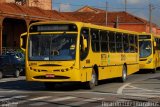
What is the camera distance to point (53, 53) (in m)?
19.9

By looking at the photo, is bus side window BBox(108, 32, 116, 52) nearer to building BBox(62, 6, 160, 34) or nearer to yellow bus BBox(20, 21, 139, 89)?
yellow bus BBox(20, 21, 139, 89)

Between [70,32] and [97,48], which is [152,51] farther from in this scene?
[70,32]

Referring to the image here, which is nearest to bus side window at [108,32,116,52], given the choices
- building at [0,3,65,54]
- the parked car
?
the parked car

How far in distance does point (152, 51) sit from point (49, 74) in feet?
58.4

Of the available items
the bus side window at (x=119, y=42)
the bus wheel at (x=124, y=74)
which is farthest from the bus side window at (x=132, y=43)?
the bus side window at (x=119, y=42)

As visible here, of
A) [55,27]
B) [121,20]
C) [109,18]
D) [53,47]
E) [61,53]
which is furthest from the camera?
[109,18]

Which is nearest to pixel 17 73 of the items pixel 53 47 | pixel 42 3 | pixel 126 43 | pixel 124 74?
pixel 126 43

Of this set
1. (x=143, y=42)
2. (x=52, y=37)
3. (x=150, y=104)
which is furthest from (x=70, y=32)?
(x=143, y=42)

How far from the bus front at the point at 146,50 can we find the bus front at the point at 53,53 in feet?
54.3

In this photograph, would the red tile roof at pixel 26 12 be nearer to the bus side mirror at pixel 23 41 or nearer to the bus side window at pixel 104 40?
the bus side window at pixel 104 40

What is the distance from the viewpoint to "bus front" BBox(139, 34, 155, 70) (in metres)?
35.9

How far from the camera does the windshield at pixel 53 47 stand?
19.8 m

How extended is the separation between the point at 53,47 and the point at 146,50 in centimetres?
1742

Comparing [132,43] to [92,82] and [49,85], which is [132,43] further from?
[49,85]
